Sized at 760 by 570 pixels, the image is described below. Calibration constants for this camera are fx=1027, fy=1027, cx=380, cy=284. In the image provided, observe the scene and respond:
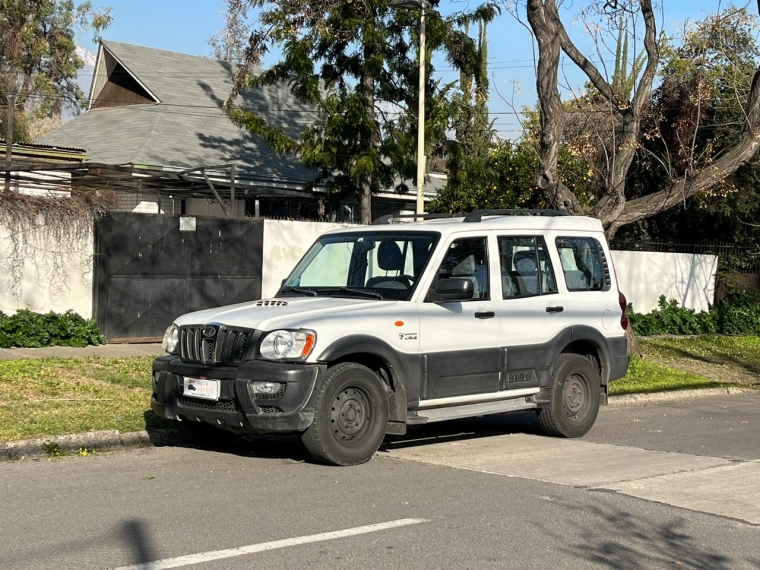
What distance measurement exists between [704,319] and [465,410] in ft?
51.8

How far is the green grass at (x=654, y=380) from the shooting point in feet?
46.3

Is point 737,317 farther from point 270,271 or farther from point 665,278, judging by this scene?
point 270,271

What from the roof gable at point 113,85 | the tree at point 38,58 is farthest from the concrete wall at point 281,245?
the tree at point 38,58

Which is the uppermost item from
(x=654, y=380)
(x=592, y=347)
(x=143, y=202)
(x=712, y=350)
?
(x=143, y=202)

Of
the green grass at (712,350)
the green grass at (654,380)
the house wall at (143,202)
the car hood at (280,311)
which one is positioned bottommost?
the green grass at (654,380)

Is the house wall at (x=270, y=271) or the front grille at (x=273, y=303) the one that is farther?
the house wall at (x=270, y=271)

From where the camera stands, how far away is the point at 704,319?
2355cm

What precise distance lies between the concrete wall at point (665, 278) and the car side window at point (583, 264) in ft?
39.5

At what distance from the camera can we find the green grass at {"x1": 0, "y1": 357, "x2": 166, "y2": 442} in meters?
9.48

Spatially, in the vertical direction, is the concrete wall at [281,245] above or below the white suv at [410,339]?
above

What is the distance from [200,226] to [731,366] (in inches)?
374

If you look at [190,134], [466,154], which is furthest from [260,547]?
[190,134]

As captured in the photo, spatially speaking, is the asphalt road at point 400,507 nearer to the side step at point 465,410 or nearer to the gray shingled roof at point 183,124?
the side step at point 465,410

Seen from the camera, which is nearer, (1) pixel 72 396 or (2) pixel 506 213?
(2) pixel 506 213
